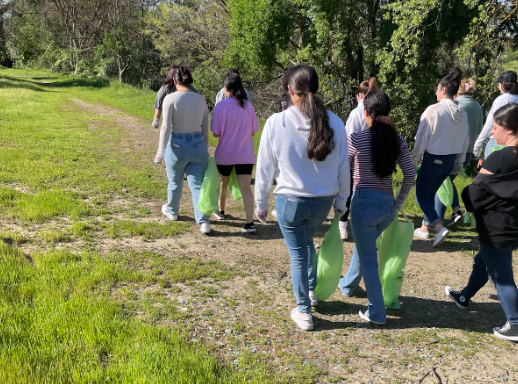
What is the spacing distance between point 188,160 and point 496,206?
3527 mm

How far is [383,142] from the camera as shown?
3.54 meters

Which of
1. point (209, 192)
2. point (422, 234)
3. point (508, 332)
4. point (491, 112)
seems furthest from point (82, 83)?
point (508, 332)

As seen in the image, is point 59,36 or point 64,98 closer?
point 64,98

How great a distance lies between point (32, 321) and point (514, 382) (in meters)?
3.45

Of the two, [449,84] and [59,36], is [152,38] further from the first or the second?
[449,84]

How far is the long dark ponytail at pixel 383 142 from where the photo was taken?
3.54 m

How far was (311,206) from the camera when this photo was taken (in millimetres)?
3461

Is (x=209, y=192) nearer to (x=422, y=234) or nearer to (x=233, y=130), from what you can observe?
(x=233, y=130)

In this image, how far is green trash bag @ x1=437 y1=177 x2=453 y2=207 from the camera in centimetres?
617

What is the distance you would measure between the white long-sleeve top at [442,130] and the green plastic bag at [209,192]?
2.44m

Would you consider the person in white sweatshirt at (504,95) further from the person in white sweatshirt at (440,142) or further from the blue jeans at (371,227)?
the blue jeans at (371,227)

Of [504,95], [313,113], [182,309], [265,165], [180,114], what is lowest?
[182,309]

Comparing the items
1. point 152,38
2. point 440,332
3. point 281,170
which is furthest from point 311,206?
point 152,38

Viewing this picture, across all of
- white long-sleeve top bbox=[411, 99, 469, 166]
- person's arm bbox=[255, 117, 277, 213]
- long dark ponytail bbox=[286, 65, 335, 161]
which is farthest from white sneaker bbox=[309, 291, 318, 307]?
white long-sleeve top bbox=[411, 99, 469, 166]
